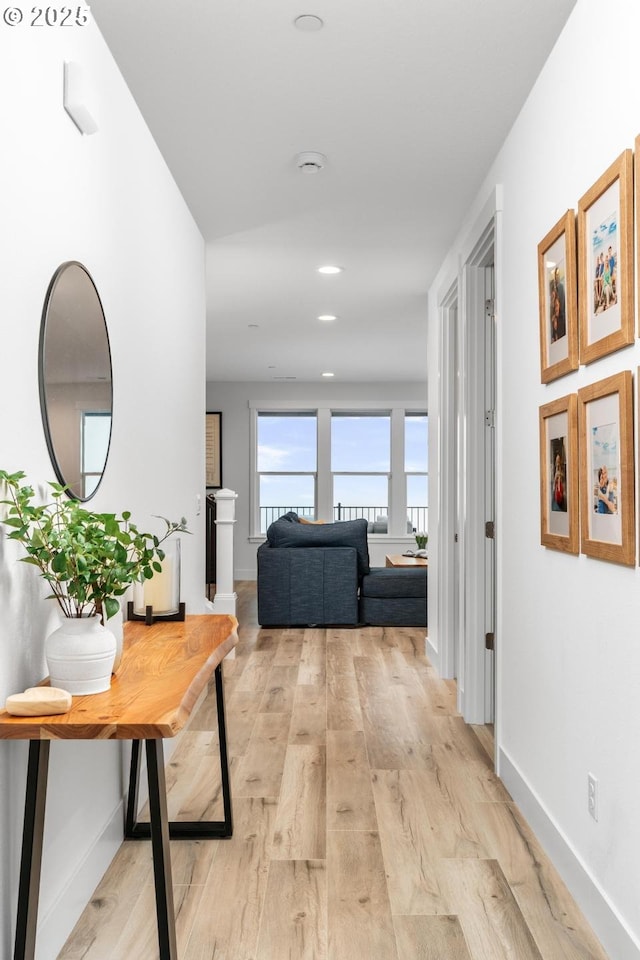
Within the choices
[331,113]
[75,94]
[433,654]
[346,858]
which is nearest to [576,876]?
[346,858]

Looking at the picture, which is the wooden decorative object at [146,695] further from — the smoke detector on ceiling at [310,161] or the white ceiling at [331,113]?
the smoke detector on ceiling at [310,161]

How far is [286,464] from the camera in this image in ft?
34.2

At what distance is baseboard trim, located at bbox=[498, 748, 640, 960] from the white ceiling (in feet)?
7.98

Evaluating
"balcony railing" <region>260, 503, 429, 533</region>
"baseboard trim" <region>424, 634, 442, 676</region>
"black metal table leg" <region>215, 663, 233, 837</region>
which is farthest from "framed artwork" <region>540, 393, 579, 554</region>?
"balcony railing" <region>260, 503, 429, 533</region>

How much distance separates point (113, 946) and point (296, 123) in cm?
277

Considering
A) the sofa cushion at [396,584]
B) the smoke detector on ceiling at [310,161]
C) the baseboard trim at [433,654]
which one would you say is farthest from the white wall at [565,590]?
the sofa cushion at [396,584]

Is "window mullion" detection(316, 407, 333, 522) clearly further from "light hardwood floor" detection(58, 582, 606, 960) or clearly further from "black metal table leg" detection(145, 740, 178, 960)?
"black metal table leg" detection(145, 740, 178, 960)

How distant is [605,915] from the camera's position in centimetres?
200

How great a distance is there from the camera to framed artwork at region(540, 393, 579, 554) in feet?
7.55

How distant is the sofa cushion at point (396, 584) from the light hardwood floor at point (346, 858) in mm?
2516

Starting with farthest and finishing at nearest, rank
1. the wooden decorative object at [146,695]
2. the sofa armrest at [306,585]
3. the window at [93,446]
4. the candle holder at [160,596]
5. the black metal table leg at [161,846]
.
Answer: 1. the sofa armrest at [306,585]
2. the candle holder at [160,596]
3. the window at [93,446]
4. the black metal table leg at [161,846]
5. the wooden decorative object at [146,695]

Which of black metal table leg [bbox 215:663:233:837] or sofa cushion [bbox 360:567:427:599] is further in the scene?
sofa cushion [bbox 360:567:427:599]

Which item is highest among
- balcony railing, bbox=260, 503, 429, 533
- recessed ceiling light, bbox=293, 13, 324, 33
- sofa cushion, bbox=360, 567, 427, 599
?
recessed ceiling light, bbox=293, 13, 324, 33

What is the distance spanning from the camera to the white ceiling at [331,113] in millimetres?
2400
